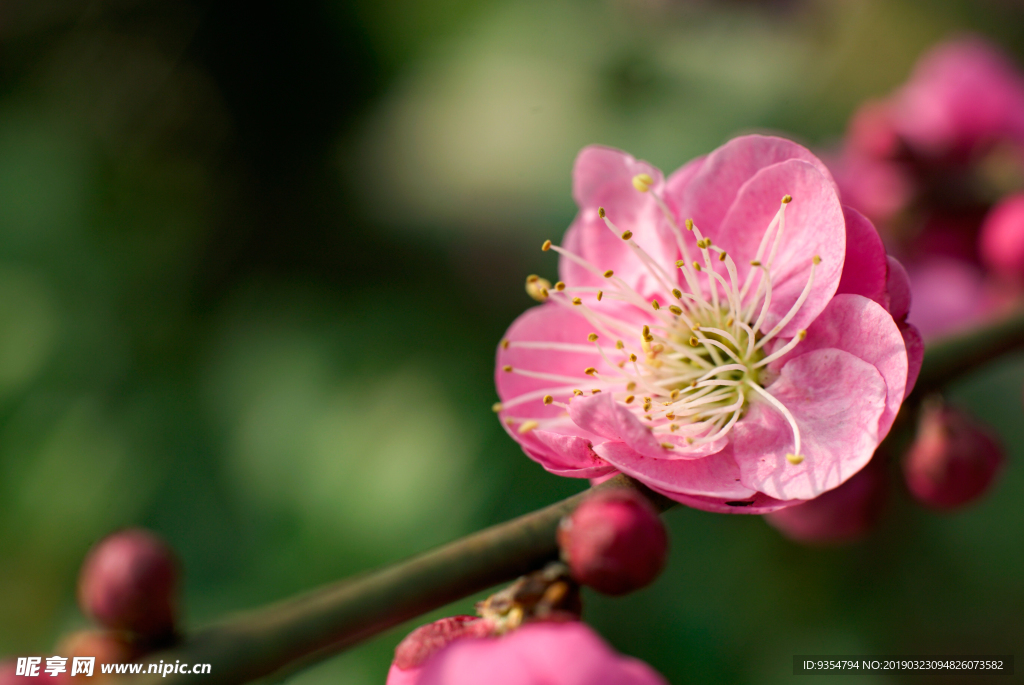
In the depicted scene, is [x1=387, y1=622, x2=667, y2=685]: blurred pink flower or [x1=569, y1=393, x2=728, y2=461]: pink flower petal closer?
[x1=387, y1=622, x2=667, y2=685]: blurred pink flower

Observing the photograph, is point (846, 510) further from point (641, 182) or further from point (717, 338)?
point (641, 182)

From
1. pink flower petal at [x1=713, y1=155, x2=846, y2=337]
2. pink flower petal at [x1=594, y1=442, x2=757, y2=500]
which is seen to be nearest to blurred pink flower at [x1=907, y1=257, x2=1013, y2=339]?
pink flower petal at [x1=713, y1=155, x2=846, y2=337]

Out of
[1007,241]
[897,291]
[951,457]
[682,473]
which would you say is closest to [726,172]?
[897,291]

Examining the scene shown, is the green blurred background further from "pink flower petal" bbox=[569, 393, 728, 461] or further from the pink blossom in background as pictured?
"pink flower petal" bbox=[569, 393, 728, 461]

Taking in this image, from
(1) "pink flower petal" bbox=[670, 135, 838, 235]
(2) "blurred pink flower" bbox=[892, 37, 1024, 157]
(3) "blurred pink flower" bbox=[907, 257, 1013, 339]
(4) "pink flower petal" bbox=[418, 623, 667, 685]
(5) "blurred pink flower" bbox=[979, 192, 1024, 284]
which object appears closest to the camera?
(4) "pink flower petal" bbox=[418, 623, 667, 685]

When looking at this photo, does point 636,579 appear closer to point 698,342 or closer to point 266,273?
point 698,342

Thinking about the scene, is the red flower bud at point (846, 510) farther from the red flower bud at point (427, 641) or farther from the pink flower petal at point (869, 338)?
the red flower bud at point (427, 641)

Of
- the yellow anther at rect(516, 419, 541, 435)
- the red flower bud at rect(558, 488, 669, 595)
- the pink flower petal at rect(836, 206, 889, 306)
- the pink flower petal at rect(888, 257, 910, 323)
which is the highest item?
the pink flower petal at rect(836, 206, 889, 306)
